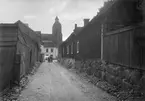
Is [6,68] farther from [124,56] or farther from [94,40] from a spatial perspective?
[94,40]

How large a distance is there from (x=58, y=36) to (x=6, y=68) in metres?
82.0

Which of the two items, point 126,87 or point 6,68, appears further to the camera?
point 6,68

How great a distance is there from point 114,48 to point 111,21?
1.79 meters

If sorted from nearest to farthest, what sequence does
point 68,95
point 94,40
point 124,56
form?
point 68,95, point 124,56, point 94,40

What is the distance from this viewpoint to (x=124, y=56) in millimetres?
8008

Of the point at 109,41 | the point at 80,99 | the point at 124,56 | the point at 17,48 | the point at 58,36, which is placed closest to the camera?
the point at 80,99

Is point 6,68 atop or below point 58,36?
below

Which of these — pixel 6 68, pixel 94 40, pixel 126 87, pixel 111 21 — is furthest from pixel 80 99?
pixel 94 40

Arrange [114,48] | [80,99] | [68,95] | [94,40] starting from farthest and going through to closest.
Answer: [94,40] → [114,48] → [68,95] → [80,99]

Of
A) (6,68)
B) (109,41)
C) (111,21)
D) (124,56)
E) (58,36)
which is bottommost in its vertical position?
(6,68)

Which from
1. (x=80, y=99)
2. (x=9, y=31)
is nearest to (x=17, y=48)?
(x=9, y=31)

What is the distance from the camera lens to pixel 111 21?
1019cm

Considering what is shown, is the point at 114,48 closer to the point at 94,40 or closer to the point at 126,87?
the point at 126,87

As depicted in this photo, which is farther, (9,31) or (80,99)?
(9,31)
